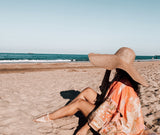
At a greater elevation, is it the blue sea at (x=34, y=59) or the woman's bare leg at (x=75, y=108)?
the blue sea at (x=34, y=59)

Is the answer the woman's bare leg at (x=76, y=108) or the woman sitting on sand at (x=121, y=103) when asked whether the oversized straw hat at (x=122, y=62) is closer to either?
the woman sitting on sand at (x=121, y=103)

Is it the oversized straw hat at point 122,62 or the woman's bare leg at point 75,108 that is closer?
the oversized straw hat at point 122,62

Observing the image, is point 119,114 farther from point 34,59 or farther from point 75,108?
point 34,59

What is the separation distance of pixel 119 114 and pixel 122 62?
2.49 ft

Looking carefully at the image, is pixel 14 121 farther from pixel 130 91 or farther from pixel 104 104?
pixel 130 91

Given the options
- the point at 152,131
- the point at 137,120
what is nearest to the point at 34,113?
the point at 137,120

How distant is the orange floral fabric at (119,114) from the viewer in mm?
2123

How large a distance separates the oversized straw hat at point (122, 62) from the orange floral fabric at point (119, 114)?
0.20 meters

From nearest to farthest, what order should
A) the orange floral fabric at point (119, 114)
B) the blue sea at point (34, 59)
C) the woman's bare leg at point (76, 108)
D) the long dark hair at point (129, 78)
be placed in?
the orange floral fabric at point (119, 114), the long dark hair at point (129, 78), the woman's bare leg at point (76, 108), the blue sea at point (34, 59)

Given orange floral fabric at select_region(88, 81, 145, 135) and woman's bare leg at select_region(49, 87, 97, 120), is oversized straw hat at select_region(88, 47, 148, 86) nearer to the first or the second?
orange floral fabric at select_region(88, 81, 145, 135)

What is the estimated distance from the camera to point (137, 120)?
223 cm

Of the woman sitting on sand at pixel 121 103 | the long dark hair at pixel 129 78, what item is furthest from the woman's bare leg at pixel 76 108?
the long dark hair at pixel 129 78

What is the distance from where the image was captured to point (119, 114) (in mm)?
2170

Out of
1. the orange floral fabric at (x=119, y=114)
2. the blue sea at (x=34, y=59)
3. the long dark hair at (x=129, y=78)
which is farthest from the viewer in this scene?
the blue sea at (x=34, y=59)
